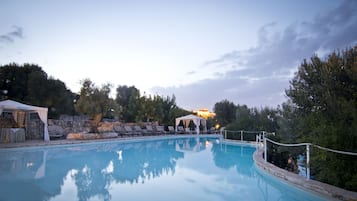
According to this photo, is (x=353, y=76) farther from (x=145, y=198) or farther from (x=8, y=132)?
→ (x=8, y=132)

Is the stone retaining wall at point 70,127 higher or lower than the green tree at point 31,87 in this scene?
lower

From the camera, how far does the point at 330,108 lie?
511 cm

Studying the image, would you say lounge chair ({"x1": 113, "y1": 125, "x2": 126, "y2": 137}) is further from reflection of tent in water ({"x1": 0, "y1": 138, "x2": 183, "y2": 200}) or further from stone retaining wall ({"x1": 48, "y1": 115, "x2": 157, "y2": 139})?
reflection of tent in water ({"x1": 0, "y1": 138, "x2": 183, "y2": 200})

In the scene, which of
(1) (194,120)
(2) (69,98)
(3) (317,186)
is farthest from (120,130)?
(3) (317,186)

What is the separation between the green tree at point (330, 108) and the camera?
13.2 ft

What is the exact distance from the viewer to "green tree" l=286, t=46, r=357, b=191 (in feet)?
13.2

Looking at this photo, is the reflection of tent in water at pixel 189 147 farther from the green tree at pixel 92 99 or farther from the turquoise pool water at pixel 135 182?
the green tree at pixel 92 99

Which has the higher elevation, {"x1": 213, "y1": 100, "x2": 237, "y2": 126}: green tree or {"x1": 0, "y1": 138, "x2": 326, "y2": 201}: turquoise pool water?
{"x1": 213, "y1": 100, "x2": 237, "y2": 126}: green tree

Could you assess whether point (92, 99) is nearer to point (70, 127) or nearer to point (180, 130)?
point (70, 127)

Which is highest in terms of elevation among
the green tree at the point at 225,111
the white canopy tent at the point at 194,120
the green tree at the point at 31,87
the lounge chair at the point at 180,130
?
the green tree at the point at 31,87

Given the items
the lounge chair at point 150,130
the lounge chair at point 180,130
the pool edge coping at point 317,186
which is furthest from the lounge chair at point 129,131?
the pool edge coping at point 317,186

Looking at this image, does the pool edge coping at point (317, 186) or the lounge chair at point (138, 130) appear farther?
the lounge chair at point (138, 130)

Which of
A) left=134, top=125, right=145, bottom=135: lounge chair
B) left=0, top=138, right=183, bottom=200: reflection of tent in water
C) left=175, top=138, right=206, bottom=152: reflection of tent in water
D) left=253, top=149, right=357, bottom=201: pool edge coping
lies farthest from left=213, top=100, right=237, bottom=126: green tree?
left=253, top=149, right=357, bottom=201: pool edge coping

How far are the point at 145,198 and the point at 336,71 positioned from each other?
15.2ft
